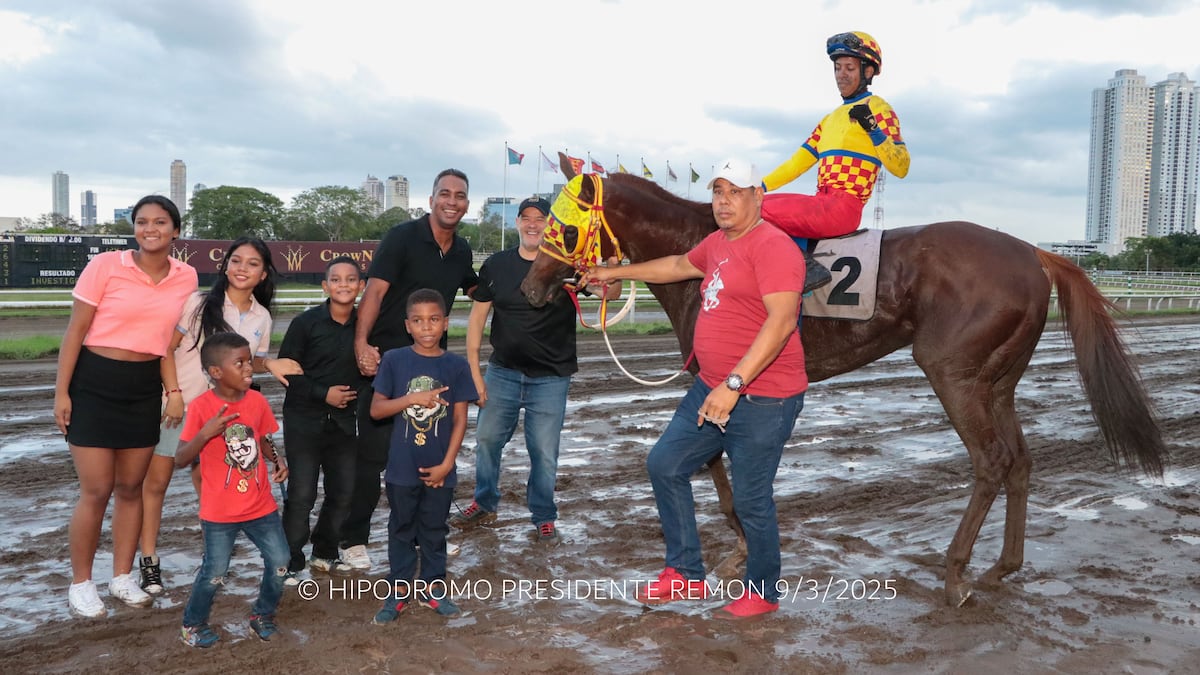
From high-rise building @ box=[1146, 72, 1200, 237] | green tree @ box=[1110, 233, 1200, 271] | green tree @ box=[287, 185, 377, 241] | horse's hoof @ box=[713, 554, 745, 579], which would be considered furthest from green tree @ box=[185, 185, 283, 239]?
high-rise building @ box=[1146, 72, 1200, 237]

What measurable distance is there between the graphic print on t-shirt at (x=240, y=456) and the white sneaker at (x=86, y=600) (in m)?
1.04

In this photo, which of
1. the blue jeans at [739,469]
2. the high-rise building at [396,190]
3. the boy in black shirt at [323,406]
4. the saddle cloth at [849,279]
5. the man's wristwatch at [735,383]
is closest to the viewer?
the man's wristwatch at [735,383]

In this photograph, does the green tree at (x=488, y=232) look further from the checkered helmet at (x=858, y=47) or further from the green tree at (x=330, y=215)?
the checkered helmet at (x=858, y=47)

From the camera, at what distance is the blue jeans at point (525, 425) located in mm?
5371

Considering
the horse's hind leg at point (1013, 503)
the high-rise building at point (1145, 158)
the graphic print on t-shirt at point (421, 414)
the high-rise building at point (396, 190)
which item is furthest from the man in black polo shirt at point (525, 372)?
the high-rise building at point (396, 190)

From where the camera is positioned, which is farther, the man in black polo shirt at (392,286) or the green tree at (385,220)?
the green tree at (385,220)

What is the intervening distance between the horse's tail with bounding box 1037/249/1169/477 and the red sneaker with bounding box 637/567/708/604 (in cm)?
257

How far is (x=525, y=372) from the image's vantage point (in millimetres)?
5465

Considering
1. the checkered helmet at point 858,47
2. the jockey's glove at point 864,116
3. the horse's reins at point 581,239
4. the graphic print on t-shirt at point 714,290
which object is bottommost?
the graphic print on t-shirt at point 714,290

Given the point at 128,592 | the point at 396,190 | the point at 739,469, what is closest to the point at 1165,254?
the point at 739,469

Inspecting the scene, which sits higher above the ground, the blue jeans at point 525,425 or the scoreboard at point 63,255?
the scoreboard at point 63,255

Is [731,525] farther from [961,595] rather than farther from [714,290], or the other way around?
[714,290]

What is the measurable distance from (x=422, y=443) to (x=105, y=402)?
150 centimetres

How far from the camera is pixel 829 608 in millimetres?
4191
